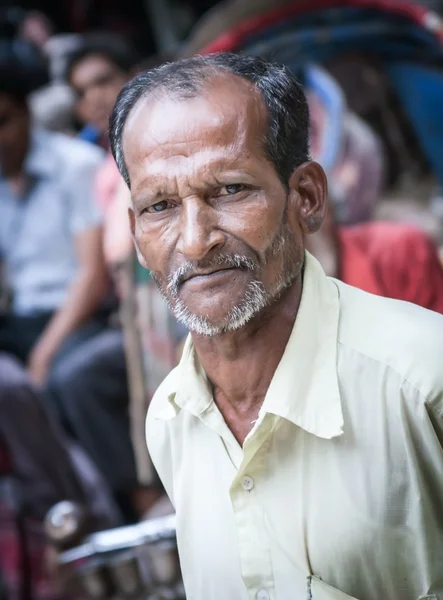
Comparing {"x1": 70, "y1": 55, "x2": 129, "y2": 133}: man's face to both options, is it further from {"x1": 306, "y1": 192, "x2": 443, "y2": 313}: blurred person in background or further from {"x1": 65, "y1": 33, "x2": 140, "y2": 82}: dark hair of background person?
{"x1": 306, "y1": 192, "x2": 443, "y2": 313}: blurred person in background

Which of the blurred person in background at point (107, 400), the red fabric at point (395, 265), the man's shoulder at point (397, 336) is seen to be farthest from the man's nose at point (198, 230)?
the blurred person in background at point (107, 400)

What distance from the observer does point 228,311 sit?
1260 mm

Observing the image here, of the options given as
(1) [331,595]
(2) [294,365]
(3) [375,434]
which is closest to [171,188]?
(2) [294,365]

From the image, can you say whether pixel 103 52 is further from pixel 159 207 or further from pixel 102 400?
pixel 159 207

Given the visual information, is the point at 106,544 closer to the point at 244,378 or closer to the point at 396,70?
the point at 244,378

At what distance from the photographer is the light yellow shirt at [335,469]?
3.95 ft

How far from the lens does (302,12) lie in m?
3.28

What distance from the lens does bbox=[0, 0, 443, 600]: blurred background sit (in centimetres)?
291

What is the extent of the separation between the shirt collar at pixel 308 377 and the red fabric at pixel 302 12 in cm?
193

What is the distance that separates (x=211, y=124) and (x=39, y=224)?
2.31 meters

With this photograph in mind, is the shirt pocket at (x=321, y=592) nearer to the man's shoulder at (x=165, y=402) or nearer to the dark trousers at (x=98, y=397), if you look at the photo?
the man's shoulder at (x=165, y=402)

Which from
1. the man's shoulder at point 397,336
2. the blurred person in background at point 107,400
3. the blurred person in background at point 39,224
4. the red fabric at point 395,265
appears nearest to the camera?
Result: the man's shoulder at point 397,336

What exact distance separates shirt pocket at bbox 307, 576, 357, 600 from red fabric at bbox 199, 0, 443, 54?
228 cm

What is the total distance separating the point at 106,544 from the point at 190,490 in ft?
4.55
